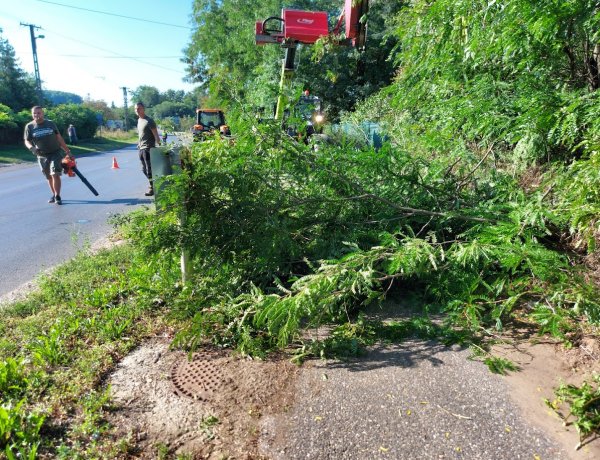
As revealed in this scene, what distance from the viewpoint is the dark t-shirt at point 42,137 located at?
845 cm

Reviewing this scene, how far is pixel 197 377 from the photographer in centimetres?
273

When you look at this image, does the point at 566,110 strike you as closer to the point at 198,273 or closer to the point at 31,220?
the point at 198,273

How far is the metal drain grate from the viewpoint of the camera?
2.58 m

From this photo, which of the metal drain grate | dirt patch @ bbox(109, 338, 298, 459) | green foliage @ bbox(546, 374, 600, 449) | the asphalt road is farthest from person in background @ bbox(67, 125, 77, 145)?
green foliage @ bbox(546, 374, 600, 449)

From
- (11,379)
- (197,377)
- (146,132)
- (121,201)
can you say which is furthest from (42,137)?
(197,377)

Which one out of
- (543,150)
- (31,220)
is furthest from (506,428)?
(31,220)

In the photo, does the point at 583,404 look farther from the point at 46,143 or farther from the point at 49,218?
the point at 46,143

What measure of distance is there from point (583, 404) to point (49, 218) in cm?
816

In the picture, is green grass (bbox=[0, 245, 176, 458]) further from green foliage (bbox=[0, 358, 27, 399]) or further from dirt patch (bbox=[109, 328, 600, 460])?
dirt patch (bbox=[109, 328, 600, 460])

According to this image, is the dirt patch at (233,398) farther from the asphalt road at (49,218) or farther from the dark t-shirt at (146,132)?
the dark t-shirt at (146,132)

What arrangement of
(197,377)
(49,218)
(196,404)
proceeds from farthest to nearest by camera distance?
(49,218), (197,377), (196,404)

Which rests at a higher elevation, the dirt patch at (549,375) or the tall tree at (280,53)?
the tall tree at (280,53)

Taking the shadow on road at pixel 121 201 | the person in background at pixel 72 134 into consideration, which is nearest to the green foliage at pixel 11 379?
the shadow on road at pixel 121 201

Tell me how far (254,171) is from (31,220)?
579cm
